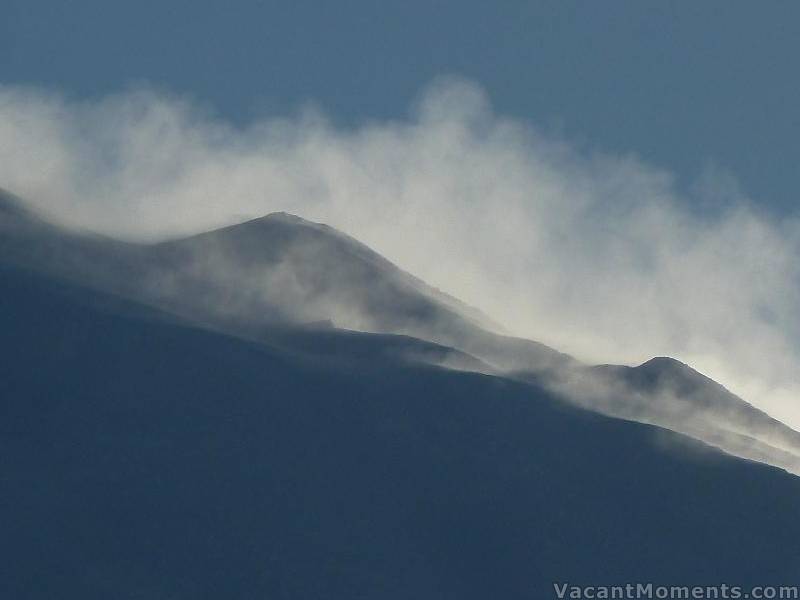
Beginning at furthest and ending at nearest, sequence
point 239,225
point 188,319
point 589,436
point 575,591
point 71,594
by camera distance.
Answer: point 239,225 < point 188,319 < point 589,436 < point 575,591 < point 71,594

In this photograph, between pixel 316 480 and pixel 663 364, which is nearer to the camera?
pixel 316 480

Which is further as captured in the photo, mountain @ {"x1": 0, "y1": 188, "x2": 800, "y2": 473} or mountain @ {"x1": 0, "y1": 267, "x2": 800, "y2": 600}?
mountain @ {"x1": 0, "y1": 188, "x2": 800, "y2": 473}

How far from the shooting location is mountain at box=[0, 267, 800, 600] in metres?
114

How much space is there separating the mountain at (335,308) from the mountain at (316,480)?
5511 millimetres

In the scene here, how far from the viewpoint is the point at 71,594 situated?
105938 millimetres

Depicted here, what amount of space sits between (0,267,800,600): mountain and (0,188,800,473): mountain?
217 inches

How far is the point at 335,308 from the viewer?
176 meters

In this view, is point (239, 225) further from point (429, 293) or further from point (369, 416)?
point (369, 416)

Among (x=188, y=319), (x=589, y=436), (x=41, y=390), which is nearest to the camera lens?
(x=41, y=390)

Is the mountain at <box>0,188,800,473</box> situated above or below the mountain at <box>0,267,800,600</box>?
above

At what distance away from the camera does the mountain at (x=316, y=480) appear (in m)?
114

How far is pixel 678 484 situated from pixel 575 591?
2181cm

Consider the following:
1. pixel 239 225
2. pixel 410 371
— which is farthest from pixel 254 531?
pixel 239 225

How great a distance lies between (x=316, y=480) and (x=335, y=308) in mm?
50942
